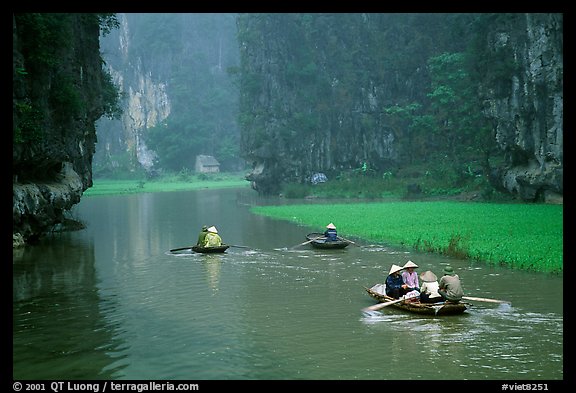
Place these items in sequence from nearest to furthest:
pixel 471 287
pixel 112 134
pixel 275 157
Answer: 1. pixel 471 287
2. pixel 275 157
3. pixel 112 134

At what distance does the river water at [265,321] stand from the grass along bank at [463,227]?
0.98 metres

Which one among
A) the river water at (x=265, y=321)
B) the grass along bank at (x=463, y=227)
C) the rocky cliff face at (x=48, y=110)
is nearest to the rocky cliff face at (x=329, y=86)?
the grass along bank at (x=463, y=227)

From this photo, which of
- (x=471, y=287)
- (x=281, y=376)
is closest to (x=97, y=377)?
(x=281, y=376)

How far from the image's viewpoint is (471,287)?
16.0 m

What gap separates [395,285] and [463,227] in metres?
12.8

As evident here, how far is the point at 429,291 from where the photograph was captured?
44.0ft

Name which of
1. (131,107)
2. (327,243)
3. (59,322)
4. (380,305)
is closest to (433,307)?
(380,305)

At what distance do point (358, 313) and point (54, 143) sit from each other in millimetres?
16517

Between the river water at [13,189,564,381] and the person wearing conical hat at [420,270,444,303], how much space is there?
0.58 m

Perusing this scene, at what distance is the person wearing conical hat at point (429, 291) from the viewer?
13.3 metres

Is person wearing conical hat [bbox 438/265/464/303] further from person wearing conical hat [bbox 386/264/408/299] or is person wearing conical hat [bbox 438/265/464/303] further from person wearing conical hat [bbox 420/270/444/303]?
person wearing conical hat [bbox 386/264/408/299]

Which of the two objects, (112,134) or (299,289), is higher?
(112,134)

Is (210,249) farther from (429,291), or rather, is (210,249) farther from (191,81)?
(191,81)
